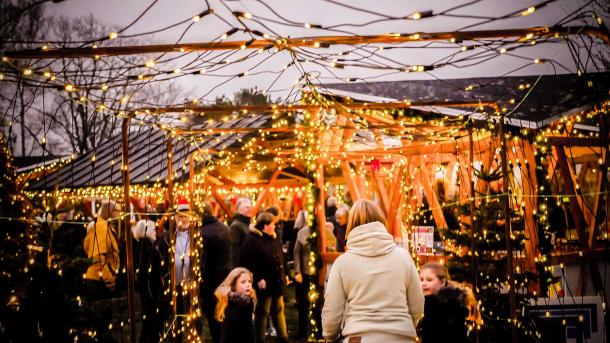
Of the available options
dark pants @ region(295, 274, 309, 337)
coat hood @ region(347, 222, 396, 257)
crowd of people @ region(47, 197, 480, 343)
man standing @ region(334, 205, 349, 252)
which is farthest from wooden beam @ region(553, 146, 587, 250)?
coat hood @ region(347, 222, 396, 257)

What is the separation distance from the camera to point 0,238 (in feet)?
14.2

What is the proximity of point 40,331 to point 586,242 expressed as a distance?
7446mm

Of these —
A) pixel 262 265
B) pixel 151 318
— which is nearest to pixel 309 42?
pixel 262 265

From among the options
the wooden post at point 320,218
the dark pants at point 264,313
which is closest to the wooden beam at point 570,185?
the wooden post at point 320,218

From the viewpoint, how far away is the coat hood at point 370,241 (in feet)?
10.9

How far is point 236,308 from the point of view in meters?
5.45

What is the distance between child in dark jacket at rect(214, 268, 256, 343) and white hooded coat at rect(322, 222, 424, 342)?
2.22 meters

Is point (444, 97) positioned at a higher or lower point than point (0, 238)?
higher

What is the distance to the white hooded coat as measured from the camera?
3225 mm

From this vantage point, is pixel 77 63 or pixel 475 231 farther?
pixel 77 63

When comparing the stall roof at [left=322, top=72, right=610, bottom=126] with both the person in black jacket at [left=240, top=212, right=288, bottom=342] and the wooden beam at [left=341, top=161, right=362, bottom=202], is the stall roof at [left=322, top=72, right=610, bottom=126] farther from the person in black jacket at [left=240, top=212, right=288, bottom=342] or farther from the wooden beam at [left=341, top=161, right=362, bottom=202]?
the person in black jacket at [left=240, top=212, right=288, bottom=342]

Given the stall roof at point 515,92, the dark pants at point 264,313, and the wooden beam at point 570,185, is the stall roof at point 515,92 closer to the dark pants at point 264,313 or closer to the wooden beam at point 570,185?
the wooden beam at point 570,185

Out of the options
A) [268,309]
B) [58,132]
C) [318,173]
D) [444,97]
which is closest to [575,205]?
A: [444,97]

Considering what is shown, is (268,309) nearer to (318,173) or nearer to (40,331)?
(318,173)
